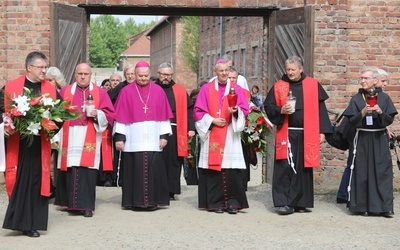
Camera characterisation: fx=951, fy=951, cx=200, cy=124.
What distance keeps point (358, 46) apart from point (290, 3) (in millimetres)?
1229

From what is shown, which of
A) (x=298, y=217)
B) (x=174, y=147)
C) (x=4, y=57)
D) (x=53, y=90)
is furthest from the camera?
(x=4, y=57)

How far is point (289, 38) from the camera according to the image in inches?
554

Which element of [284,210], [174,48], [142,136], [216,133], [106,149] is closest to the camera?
[284,210]

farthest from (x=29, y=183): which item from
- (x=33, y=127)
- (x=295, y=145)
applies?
(x=295, y=145)

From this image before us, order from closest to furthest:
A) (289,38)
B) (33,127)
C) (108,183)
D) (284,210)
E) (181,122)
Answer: (33,127) → (284,210) → (181,122) → (108,183) → (289,38)

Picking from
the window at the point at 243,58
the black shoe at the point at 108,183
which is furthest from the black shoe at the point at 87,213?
the window at the point at 243,58

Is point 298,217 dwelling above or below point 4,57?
below

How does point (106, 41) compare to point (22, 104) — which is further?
point (106, 41)

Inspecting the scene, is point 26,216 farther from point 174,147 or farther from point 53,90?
point 174,147

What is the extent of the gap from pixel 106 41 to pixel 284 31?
124 meters

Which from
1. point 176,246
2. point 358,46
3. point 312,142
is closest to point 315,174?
point 358,46

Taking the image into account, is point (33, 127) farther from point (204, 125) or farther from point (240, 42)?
point (240, 42)

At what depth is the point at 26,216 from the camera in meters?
9.54

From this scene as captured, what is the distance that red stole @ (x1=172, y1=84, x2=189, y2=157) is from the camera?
511 inches
